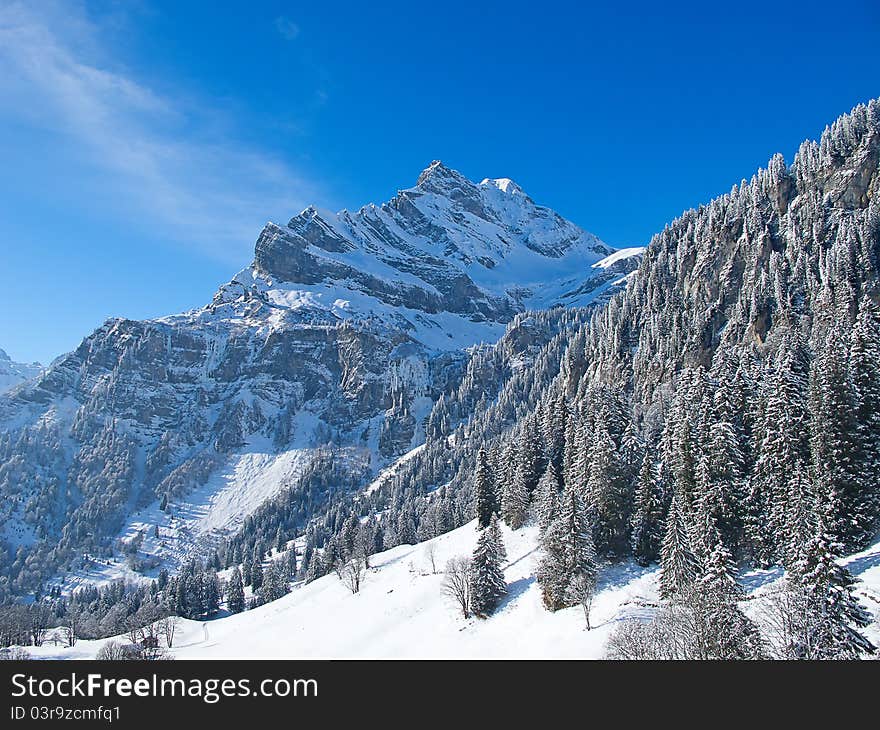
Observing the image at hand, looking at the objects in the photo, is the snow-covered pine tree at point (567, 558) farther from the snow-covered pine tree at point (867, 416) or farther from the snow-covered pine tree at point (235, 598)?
the snow-covered pine tree at point (235, 598)

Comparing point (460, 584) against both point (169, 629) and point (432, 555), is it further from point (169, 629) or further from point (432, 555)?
point (169, 629)

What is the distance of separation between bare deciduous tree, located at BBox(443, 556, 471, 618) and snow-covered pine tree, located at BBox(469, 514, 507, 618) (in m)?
1.21

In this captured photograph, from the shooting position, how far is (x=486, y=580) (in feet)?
188

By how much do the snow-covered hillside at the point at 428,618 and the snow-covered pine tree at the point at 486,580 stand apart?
1.18 metres

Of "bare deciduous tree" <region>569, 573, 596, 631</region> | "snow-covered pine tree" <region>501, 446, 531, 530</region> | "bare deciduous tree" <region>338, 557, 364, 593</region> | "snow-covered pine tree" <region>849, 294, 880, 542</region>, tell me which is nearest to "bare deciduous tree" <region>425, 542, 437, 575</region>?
"bare deciduous tree" <region>338, 557, 364, 593</region>

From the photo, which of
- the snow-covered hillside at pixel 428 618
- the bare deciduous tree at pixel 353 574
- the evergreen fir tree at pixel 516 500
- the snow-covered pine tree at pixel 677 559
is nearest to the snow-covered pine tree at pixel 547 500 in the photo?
the evergreen fir tree at pixel 516 500

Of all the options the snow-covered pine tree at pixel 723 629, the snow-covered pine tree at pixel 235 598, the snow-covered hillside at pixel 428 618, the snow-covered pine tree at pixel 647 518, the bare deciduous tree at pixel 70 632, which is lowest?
the bare deciduous tree at pixel 70 632

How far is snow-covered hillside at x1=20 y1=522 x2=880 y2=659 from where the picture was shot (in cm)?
4441

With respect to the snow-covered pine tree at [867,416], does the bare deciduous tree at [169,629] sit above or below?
below

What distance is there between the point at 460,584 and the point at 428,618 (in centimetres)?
597

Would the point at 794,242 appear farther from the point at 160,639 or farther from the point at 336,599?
the point at 160,639

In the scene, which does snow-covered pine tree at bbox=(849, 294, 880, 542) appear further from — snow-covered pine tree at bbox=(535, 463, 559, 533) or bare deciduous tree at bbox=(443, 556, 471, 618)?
bare deciduous tree at bbox=(443, 556, 471, 618)

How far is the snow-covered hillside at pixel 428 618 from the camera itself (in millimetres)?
44406

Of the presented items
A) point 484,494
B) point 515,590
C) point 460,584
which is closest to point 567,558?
point 515,590
